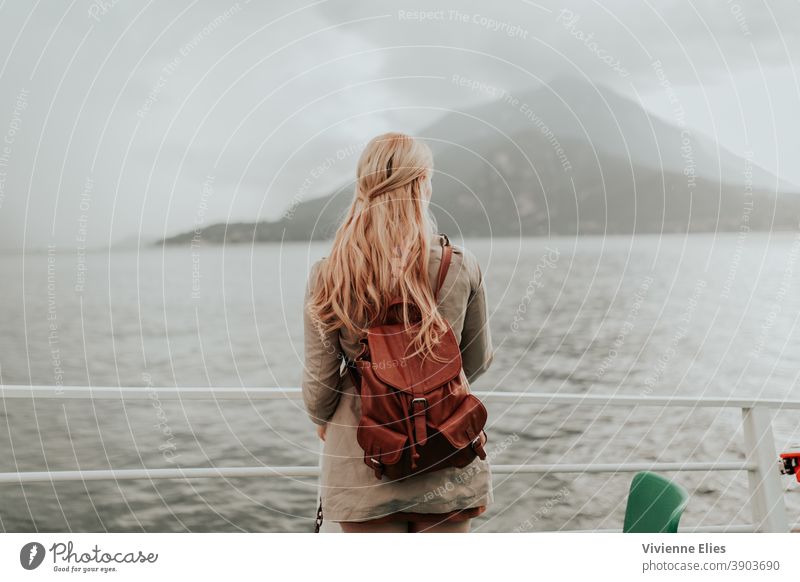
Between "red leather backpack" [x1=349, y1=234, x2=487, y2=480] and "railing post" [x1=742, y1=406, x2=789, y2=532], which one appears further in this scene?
"railing post" [x1=742, y1=406, x2=789, y2=532]

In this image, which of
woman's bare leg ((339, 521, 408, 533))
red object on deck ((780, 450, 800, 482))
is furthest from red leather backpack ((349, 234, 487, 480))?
red object on deck ((780, 450, 800, 482))

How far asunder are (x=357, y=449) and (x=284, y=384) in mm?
18470

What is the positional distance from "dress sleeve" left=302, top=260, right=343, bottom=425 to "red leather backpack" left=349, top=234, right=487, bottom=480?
2.0 inches

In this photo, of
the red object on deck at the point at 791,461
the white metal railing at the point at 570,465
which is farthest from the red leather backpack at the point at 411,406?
the red object on deck at the point at 791,461

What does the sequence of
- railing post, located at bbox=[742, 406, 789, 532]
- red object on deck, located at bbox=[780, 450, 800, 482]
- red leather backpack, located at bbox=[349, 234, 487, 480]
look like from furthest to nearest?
railing post, located at bbox=[742, 406, 789, 532] → red object on deck, located at bbox=[780, 450, 800, 482] → red leather backpack, located at bbox=[349, 234, 487, 480]

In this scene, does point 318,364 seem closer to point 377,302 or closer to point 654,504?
point 377,302

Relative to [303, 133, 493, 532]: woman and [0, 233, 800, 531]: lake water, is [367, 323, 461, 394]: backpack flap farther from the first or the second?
[0, 233, 800, 531]: lake water

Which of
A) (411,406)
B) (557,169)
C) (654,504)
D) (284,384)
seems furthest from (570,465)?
(284,384)

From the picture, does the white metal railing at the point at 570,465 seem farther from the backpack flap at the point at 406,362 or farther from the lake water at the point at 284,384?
the lake water at the point at 284,384

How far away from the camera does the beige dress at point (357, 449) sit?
4.65 feet

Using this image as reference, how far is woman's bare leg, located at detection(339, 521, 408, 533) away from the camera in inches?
58.5

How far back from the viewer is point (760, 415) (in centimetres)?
235

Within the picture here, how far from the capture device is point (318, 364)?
1.41 metres
